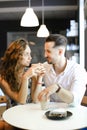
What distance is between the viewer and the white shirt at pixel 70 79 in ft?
7.00

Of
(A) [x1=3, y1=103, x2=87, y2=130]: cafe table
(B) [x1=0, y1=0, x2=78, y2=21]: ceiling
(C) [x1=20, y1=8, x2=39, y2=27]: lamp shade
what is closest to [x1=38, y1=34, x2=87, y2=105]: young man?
(A) [x1=3, y1=103, x2=87, y2=130]: cafe table

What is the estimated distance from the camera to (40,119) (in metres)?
1.68

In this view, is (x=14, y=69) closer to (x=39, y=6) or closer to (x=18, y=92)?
(x=18, y=92)

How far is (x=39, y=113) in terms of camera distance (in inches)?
71.9

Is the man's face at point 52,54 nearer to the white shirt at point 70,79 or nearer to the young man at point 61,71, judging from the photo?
the young man at point 61,71

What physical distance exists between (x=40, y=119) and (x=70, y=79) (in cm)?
69

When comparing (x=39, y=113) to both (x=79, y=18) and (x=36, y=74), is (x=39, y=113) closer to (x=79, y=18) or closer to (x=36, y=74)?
(x=36, y=74)

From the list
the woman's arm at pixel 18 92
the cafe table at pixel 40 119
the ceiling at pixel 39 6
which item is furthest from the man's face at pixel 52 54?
the ceiling at pixel 39 6

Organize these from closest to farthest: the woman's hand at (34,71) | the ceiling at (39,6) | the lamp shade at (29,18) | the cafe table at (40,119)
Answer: the cafe table at (40,119)
the woman's hand at (34,71)
the lamp shade at (29,18)
the ceiling at (39,6)

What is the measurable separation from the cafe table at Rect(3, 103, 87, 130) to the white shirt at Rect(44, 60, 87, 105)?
0.20 m

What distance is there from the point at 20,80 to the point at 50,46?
1.38 ft

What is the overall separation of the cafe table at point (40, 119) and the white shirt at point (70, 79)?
0.20 metres

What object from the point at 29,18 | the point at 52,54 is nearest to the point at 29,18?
the point at 29,18

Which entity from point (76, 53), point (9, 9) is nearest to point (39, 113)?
point (76, 53)
